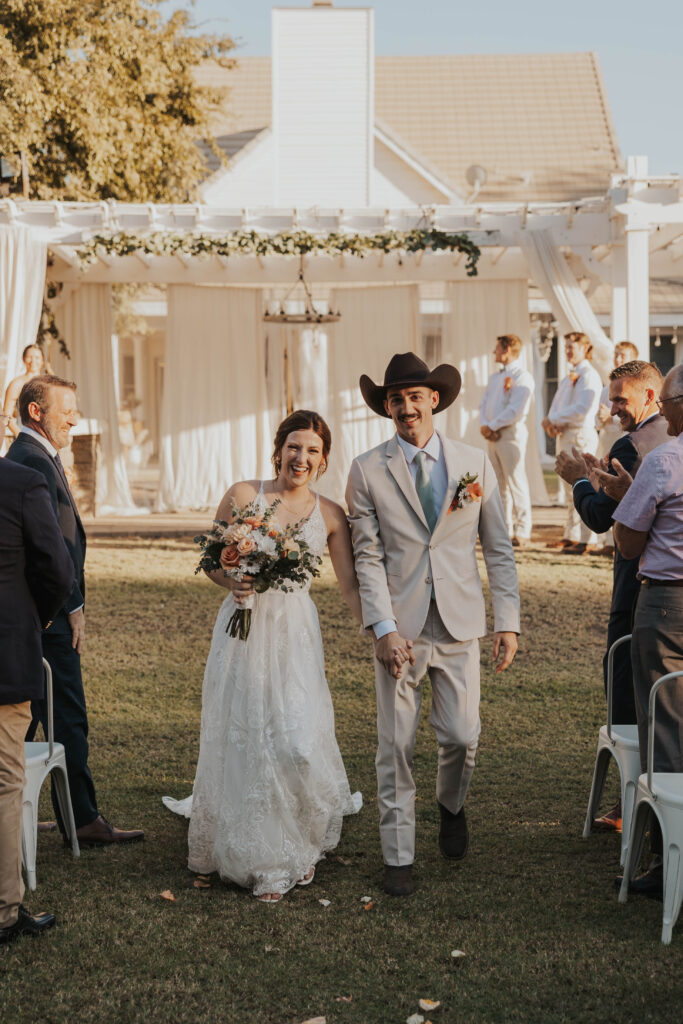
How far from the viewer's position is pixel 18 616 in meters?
4.00

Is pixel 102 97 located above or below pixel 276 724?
above

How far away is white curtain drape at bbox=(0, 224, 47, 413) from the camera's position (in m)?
12.9

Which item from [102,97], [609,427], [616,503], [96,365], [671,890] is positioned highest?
[102,97]

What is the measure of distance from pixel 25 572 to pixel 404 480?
5.02ft

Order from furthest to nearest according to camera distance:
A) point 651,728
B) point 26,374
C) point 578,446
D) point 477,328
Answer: point 477,328, point 578,446, point 26,374, point 651,728

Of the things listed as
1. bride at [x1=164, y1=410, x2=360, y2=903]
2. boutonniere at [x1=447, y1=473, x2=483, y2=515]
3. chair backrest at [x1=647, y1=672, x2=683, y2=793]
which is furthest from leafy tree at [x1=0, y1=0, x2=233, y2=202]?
chair backrest at [x1=647, y1=672, x2=683, y2=793]

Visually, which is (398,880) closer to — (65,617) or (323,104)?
(65,617)

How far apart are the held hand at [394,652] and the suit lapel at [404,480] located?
0.48 meters

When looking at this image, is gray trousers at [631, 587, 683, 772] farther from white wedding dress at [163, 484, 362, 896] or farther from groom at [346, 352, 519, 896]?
white wedding dress at [163, 484, 362, 896]

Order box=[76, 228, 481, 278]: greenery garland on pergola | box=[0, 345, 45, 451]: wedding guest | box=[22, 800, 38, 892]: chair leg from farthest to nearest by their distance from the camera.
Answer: box=[76, 228, 481, 278]: greenery garland on pergola, box=[0, 345, 45, 451]: wedding guest, box=[22, 800, 38, 892]: chair leg

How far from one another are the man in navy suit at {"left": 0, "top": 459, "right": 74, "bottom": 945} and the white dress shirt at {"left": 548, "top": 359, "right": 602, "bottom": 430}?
9.03 m

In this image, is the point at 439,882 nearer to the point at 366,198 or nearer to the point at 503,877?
the point at 503,877

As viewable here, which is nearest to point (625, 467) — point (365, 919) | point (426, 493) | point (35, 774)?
point (426, 493)

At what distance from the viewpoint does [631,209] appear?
12.7m
